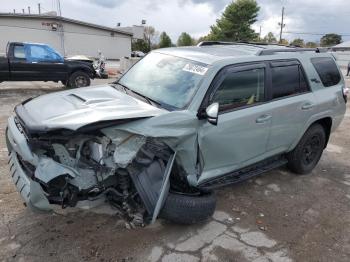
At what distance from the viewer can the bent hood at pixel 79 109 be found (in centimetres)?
296

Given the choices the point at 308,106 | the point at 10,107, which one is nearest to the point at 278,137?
the point at 308,106

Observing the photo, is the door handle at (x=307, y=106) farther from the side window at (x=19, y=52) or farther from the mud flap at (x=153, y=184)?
the side window at (x=19, y=52)

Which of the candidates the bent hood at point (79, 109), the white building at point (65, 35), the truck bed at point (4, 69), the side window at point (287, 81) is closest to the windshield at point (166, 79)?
the bent hood at point (79, 109)

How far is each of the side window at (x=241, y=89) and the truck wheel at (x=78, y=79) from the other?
9927 millimetres

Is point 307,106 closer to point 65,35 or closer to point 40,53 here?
point 40,53

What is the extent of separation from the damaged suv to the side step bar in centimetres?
2

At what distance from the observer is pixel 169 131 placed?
315 centimetres

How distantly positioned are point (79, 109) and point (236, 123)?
1638 millimetres

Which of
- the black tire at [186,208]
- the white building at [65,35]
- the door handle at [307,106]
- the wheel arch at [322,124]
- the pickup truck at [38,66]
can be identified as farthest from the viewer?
the white building at [65,35]

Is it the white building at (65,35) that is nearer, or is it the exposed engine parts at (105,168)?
the exposed engine parts at (105,168)

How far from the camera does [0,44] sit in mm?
29562

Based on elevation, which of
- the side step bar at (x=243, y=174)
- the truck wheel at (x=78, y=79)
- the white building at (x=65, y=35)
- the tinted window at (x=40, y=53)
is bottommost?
the side step bar at (x=243, y=174)

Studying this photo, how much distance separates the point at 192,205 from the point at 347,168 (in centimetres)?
352

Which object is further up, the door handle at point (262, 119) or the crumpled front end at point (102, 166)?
the door handle at point (262, 119)
